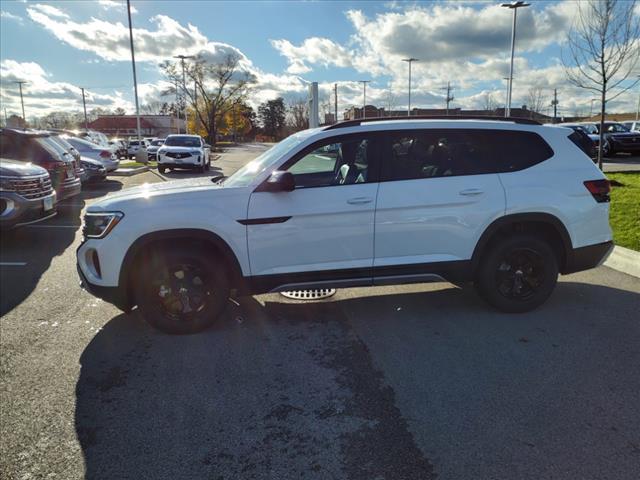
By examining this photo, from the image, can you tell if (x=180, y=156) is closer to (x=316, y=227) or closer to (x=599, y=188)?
(x=316, y=227)

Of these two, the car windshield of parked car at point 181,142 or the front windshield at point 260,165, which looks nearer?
the front windshield at point 260,165

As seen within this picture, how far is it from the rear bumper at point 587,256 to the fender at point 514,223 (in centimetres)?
17

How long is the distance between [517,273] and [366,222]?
1682mm

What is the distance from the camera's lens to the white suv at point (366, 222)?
416 cm

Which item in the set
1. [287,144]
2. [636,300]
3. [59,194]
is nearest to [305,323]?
[287,144]

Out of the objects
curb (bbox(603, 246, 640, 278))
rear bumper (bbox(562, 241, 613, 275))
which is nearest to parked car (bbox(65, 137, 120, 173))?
curb (bbox(603, 246, 640, 278))

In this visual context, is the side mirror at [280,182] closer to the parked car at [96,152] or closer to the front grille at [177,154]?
the parked car at [96,152]

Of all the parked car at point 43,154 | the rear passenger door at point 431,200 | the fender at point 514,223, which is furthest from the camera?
the parked car at point 43,154

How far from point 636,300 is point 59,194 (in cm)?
1009

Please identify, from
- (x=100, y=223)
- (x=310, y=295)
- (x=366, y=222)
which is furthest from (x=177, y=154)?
(x=366, y=222)

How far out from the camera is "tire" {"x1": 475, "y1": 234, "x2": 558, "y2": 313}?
462 centimetres

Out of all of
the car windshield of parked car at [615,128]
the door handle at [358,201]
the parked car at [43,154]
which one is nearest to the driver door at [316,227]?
the door handle at [358,201]

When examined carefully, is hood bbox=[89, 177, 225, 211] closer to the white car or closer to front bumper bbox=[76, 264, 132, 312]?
front bumper bbox=[76, 264, 132, 312]

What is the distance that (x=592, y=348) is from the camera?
3959mm
